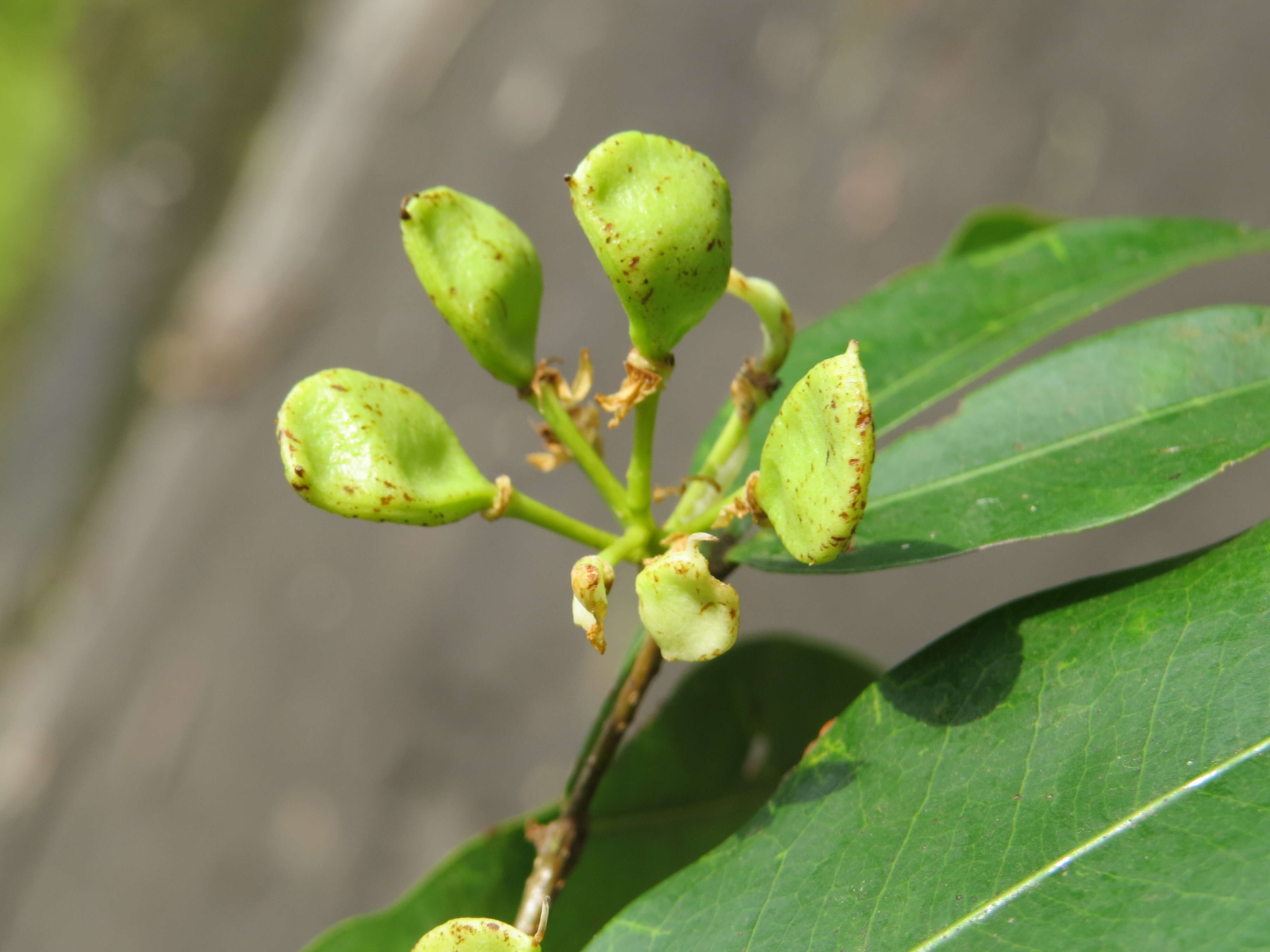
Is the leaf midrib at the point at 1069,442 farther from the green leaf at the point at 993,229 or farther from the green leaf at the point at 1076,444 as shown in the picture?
the green leaf at the point at 993,229

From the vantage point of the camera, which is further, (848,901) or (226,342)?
(226,342)

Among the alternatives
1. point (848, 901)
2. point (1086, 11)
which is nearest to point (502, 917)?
point (848, 901)

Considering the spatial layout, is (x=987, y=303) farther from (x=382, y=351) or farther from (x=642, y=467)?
(x=382, y=351)

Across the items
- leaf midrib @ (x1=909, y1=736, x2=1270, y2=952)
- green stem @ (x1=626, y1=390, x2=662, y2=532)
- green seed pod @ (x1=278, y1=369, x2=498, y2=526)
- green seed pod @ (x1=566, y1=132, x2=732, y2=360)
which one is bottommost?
leaf midrib @ (x1=909, y1=736, x2=1270, y2=952)

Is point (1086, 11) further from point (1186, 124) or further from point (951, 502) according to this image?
point (951, 502)

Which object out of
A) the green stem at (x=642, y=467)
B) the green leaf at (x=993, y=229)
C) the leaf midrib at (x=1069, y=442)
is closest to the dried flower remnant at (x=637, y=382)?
the green stem at (x=642, y=467)

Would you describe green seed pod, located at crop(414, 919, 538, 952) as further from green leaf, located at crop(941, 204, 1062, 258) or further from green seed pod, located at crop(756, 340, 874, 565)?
green leaf, located at crop(941, 204, 1062, 258)

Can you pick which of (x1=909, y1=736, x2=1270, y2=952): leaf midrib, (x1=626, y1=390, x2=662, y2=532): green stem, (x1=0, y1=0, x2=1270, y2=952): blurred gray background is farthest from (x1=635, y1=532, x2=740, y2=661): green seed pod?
(x1=0, y1=0, x2=1270, y2=952): blurred gray background
